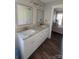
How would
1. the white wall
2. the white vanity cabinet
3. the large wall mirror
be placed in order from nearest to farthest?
1. the white vanity cabinet
2. the large wall mirror
3. the white wall

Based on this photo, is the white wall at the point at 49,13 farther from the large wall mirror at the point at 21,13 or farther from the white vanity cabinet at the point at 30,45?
the white vanity cabinet at the point at 30,45

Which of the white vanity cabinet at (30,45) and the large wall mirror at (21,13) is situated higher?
the large wall mirror at (21,13)

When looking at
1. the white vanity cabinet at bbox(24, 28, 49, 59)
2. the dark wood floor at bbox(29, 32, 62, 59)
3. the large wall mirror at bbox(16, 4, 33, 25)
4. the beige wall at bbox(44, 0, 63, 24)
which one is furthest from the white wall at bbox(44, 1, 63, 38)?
the white vanity cabinet at bbox(24, 28, 49, 59)

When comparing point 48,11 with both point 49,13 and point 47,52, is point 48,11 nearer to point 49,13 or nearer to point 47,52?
point 49,13

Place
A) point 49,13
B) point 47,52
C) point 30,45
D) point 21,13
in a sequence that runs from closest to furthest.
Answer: point 30,45, point 21,13, point 47,52, point 49,13

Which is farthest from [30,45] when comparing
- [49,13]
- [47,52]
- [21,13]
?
[49,13]

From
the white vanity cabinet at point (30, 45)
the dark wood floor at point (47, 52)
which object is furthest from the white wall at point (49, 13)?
the white vanity cabinet at point (30, 45)

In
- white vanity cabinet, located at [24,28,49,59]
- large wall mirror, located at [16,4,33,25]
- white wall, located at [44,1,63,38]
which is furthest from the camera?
white wall, located at [44,1,63,38]

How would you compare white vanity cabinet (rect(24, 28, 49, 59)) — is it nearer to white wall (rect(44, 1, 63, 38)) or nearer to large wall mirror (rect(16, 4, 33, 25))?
large wall mirror (rect(16, 4, 33, 25))
